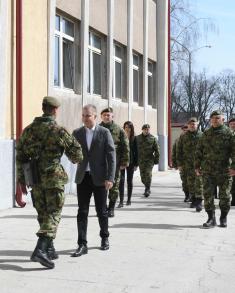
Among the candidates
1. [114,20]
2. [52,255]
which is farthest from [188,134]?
[114,20]

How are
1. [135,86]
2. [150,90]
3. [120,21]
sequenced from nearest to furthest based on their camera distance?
1. [120,21]
2. [135,86]
3. [150,90]

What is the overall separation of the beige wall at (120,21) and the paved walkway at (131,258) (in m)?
9.77

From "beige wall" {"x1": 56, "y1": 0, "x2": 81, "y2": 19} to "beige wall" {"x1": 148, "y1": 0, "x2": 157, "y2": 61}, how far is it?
8459 mm

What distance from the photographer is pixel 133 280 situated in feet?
19.0

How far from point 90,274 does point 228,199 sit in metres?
3.73

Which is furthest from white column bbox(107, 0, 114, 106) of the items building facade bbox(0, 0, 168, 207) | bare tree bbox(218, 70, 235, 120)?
bare tree bbox(218, 70, 235, 120)

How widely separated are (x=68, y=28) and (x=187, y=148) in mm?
5674

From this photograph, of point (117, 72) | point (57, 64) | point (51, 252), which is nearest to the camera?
point (51, 252)

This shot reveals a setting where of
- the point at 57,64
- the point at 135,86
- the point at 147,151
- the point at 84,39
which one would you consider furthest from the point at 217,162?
the point at 135,86

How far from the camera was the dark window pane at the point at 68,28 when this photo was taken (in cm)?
1542

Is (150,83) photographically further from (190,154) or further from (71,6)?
(190,154)

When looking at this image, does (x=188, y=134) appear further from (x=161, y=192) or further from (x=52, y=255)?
(x=52, y=255)

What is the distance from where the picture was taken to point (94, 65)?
17.9 metres

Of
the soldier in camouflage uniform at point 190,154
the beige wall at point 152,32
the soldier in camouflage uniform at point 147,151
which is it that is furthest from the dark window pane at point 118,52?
the soldier in camouflage uniform at point 190,154
